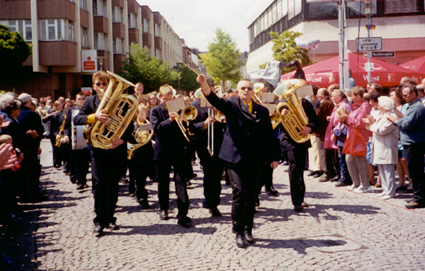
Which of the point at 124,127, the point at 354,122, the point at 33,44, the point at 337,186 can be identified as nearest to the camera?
the point at 124,127

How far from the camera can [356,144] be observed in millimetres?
9703

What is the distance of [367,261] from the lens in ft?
17.8

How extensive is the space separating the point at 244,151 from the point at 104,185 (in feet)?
6.98

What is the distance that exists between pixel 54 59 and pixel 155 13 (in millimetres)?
38660

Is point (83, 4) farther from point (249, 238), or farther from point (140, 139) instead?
point (249, 238)

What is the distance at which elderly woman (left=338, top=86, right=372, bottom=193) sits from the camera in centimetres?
970

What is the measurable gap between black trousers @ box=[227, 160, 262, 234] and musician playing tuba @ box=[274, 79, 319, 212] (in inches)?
69.5

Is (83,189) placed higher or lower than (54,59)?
lower

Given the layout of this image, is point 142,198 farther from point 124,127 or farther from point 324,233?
point 324,233

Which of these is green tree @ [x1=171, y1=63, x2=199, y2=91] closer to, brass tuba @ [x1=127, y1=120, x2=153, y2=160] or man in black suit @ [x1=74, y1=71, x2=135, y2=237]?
brass tuba @ [x1=127, y1=120, x2=153, y2=160]

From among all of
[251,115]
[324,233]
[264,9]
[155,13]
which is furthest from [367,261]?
[155,13]

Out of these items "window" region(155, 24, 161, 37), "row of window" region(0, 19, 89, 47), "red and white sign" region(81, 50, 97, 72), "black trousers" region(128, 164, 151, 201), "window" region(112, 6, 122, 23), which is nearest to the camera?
"black trousers" region(128, 164, 151, 201)

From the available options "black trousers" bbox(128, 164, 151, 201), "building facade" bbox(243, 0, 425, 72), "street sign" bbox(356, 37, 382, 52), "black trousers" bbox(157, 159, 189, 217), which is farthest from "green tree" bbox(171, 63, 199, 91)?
"black trousers" bbox(157, 159, 189, 217)

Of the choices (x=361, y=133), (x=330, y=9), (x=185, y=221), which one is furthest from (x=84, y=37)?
(x=185, y=221)
